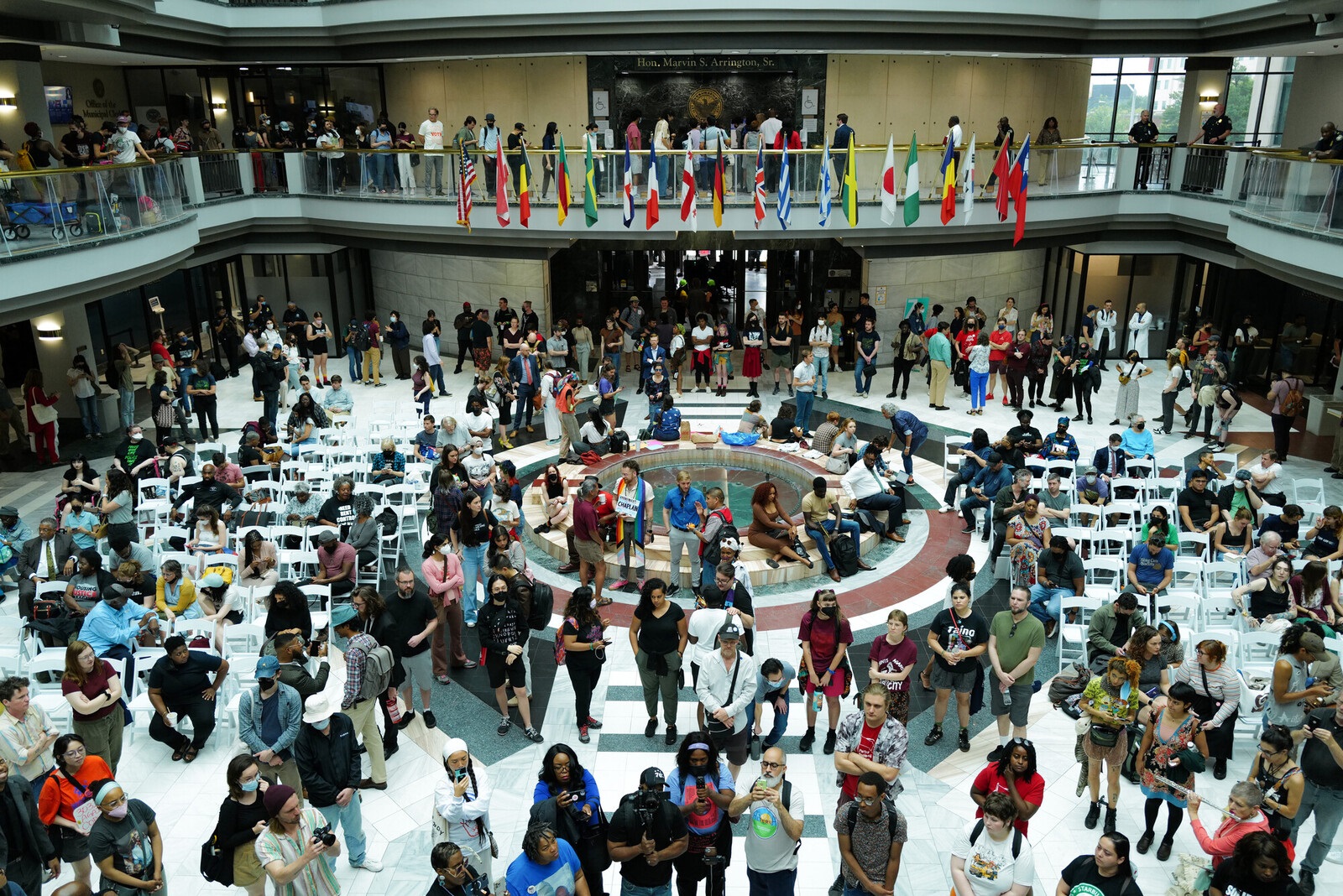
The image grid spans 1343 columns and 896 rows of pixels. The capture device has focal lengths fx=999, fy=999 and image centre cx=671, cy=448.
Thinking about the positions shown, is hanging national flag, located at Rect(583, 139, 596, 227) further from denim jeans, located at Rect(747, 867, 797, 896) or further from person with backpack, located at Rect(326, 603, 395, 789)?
denim jeans, located at Rect(747, 867, 797, 896)

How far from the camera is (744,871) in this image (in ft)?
27.1

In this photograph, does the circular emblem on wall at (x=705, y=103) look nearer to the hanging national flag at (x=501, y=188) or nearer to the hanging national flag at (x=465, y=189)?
the hanging national flag at (x=501, y=188)

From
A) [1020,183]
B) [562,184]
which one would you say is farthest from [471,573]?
[1020,183]

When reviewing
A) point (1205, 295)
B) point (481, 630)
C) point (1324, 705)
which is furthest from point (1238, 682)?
point (1205, 295)

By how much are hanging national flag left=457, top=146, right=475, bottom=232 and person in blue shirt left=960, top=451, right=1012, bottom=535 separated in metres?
12.3

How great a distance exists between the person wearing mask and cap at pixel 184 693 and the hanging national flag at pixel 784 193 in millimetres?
13922

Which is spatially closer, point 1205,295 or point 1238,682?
point 1238,682

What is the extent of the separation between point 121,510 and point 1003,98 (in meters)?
23.6

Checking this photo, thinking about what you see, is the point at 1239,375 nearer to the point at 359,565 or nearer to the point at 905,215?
the point at 905,215

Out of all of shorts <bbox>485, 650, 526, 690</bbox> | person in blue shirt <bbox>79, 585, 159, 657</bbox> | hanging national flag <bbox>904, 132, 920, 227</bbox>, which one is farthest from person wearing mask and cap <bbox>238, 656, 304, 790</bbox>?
hanging national flag <bbox>904, 132, 920, 227</bbox>

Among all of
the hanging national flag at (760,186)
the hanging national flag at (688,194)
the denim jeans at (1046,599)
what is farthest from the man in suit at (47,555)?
the hanging national flag at (760,186)

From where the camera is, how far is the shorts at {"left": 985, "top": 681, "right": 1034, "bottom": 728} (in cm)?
939

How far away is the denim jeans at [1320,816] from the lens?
25.3ft

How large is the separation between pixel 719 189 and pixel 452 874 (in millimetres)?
16006
